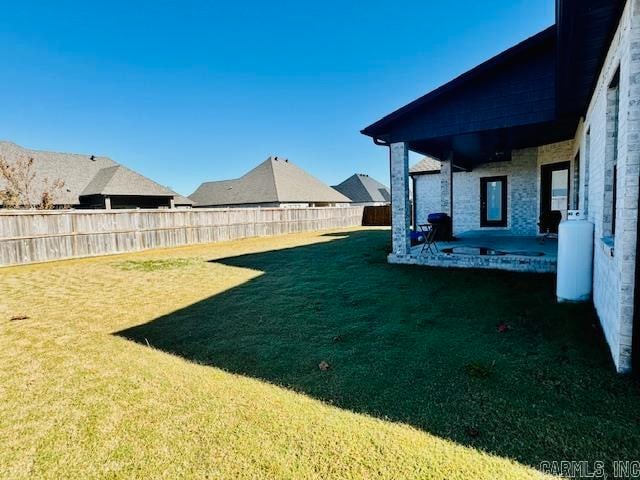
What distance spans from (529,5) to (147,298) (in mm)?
12134

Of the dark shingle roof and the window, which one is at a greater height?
the dark shingle roof

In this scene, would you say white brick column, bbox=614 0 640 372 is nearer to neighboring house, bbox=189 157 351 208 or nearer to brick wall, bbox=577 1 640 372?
brick wall, bbox=577 1 640 372

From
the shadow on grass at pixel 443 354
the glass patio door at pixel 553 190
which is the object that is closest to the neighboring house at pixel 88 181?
the shadow on grass at pixel 443 354

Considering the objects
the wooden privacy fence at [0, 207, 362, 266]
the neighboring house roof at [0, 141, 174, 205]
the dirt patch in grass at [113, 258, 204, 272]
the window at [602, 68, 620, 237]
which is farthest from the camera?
the neighboring house roof at [0, 141, 174, 205]

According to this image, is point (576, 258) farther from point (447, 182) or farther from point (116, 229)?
point (116, 229)

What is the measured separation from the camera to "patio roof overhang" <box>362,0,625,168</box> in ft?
11.7

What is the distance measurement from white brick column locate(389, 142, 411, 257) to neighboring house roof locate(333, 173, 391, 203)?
3734cm

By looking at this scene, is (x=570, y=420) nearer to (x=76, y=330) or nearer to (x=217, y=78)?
(x=76, y=330)

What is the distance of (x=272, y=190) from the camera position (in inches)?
1171

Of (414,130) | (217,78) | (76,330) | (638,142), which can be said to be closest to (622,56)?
(638,142)

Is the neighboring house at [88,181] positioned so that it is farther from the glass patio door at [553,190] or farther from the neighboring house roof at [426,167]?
the glass patio door at [553,190]

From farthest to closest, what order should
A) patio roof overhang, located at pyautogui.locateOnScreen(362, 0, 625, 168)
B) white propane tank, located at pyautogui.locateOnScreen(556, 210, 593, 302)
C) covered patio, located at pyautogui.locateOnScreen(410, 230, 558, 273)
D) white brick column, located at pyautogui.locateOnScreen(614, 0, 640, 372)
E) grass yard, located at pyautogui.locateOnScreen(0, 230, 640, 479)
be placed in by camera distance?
covered patio, located at pyautogui.locateOnScreen(410, 230, 558, 273), white propane tank, located at pyautogui.locateOnScreen(556, 210, 593, 302), patio roof overhang, located at pyautogui.locateOnScreen(362, 0, 625, 168), white brick column, located at pyautogui.locateOnScreen(614, 0, 640, 372), grass yard, located at pyautogui.locateOnScreen(0, 230, 640, 479)

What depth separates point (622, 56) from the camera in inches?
121

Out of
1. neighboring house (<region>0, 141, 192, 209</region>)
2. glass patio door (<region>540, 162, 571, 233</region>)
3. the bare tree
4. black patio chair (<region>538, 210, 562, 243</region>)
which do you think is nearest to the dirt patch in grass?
black patio chair (<region>538, 210, 562, 243</region>)
